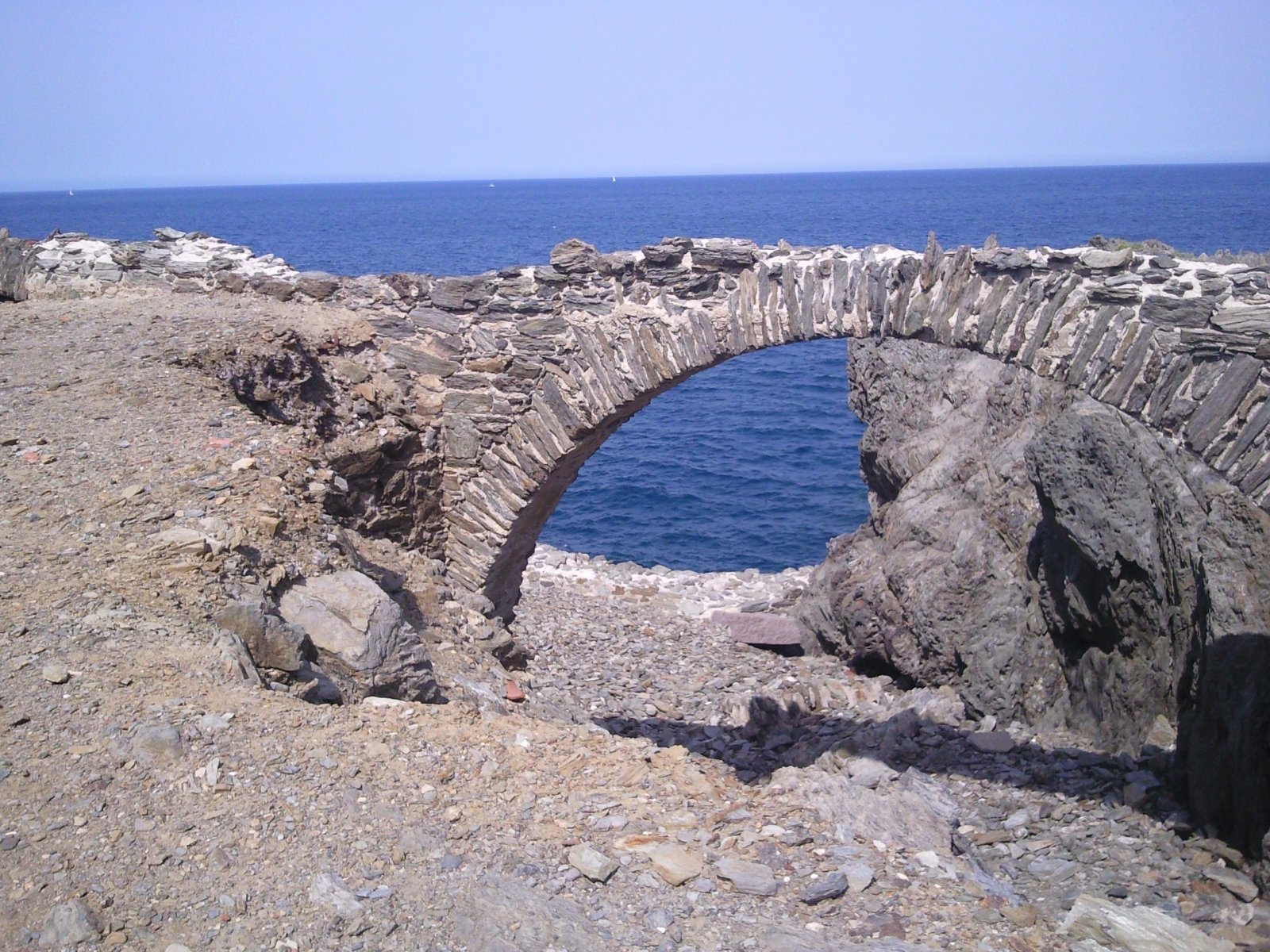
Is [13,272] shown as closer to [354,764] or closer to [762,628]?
[354,764]

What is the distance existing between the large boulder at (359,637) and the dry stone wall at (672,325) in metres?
2.28

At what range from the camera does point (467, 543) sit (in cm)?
740

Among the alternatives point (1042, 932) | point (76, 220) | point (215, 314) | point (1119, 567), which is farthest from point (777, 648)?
point (76, 220)

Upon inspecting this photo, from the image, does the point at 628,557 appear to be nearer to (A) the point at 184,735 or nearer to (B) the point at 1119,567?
(B) the point at 1119,567

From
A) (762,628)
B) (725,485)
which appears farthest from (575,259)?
(725,485)

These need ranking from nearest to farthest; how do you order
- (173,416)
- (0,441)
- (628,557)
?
(0,441) → (173,416) → (628,557)

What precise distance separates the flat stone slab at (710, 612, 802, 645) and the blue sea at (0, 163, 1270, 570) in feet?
15.2

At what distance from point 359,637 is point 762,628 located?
6.79 m

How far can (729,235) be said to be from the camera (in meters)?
59.6

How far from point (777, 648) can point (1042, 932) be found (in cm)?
697

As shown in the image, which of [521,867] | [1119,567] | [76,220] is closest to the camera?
[521,867]

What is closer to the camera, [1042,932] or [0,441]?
[1042,932]

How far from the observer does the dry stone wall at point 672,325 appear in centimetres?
494

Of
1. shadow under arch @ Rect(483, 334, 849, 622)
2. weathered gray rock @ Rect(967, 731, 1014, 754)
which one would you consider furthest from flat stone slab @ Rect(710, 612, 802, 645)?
shadow under arch @ Rect(483, 334, 849, 622)
